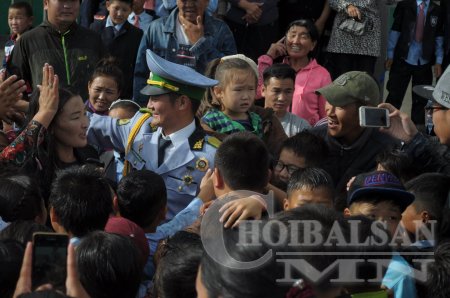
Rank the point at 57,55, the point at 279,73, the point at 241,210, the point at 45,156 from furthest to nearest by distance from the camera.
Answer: the point at 57,55
the point at 279,73
the point at 45,156
the point at 241,210

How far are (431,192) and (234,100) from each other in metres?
1.45

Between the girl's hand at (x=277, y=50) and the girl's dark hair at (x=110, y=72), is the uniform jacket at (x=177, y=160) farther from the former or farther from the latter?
the girl's hand at (x=277, y=50)

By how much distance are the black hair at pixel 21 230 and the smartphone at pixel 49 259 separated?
63cm

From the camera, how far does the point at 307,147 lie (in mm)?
5320

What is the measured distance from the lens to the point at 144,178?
4.46 m

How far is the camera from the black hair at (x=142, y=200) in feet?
14.5

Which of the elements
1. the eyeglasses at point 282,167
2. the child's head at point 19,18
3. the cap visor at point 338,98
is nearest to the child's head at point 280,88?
the cap visor at point 338,98

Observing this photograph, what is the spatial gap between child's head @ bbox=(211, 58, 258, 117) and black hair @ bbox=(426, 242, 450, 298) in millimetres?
2075

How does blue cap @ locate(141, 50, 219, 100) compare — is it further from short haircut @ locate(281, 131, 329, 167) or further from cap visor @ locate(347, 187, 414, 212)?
cap visor @ locate(347, 187, 414, 212)

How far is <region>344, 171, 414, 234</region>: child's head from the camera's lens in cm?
425

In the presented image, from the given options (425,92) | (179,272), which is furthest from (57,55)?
(179,272)

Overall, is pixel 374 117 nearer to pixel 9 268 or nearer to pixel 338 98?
pixel 338 98

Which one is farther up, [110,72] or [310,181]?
[310,181]

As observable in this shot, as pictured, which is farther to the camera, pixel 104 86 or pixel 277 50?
pixel 277 50
